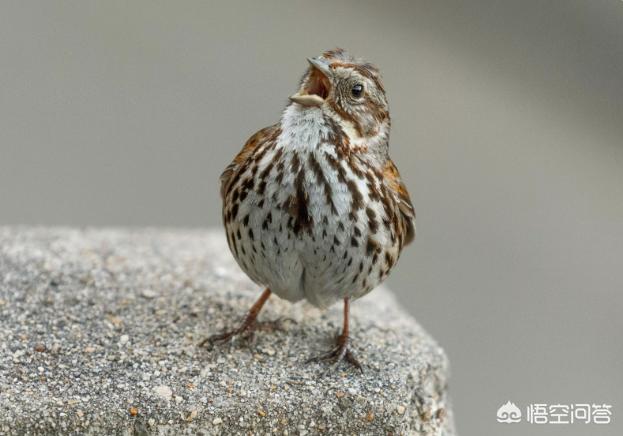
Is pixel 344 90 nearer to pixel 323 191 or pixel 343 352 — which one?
pixel 323 191

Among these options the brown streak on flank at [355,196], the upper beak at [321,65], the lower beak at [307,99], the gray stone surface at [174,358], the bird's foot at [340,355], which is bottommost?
the gray stone surface at [174,358]

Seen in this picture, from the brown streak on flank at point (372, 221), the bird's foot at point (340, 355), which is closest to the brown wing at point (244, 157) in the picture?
the brown streak on flank at point (372, 221)

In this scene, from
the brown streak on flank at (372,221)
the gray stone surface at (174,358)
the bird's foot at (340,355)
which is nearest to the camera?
the gray stone surface at (174,358)

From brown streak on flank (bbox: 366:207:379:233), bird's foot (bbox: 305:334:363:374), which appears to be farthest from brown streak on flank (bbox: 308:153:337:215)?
bird's foot (bbox: 305:334:363:374)

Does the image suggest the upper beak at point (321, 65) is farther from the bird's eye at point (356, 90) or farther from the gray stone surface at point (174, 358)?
the gray stone surface at point (174, 358)

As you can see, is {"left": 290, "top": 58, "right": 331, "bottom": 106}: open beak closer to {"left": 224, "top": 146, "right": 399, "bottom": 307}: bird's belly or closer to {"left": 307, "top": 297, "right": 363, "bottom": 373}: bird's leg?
{"left": 224, "top": 146, "right": 399, "bottom": 307}: bird's belly

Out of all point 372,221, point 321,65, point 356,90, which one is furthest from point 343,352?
point 321,65

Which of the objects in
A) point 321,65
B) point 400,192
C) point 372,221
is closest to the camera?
point 321,65
